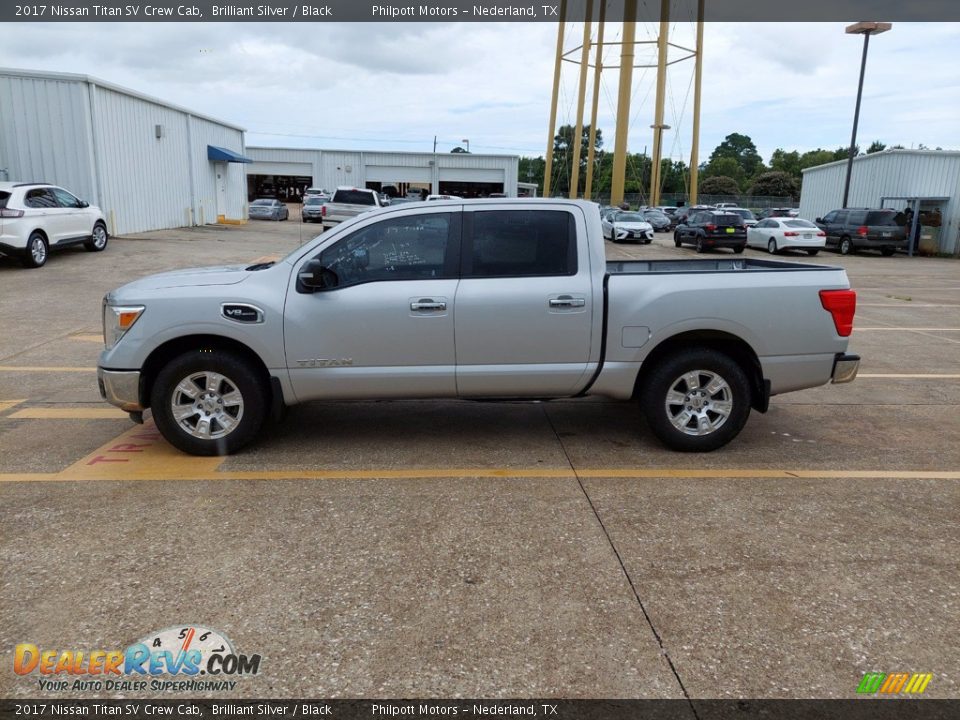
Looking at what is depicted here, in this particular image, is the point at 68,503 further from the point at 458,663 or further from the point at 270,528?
the point at 458,663

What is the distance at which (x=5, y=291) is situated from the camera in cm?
1320

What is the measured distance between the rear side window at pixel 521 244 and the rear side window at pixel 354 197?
21722 millimetres

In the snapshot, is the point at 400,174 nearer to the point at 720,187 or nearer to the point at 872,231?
the point at 872,231

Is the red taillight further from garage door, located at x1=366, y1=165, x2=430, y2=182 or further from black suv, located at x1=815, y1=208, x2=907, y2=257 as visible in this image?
garage door, located at x1=366, y1=165, x2=430, y2=182

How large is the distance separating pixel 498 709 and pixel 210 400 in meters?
3.37

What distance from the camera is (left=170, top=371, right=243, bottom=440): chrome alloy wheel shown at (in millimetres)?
5250

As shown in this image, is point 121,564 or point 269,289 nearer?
point 121,564

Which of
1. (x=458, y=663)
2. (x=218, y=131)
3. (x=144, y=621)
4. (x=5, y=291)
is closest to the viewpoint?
(x=458, y=663)

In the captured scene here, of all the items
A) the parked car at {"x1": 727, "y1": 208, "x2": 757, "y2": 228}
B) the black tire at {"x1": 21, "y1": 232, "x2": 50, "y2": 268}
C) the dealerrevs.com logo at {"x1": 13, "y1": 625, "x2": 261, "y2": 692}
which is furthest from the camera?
the parked car at {"x1": 727, "y1": 208, "x2": 757, "y2": 228}

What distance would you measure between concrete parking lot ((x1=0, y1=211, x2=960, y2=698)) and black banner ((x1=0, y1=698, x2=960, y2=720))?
Result: 6 centimetres

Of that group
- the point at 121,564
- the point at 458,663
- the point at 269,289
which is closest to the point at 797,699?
the point at 458,663

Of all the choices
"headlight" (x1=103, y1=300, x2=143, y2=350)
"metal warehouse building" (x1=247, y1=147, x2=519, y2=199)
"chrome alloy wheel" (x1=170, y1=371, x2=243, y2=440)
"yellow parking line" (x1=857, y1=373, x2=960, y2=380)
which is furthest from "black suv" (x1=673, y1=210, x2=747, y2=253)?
"metal warehouse building" (x1=247, y1=147, x2=519, y2=199)

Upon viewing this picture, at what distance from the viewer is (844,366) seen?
18.0 ft

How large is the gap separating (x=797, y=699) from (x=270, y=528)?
109 inches
